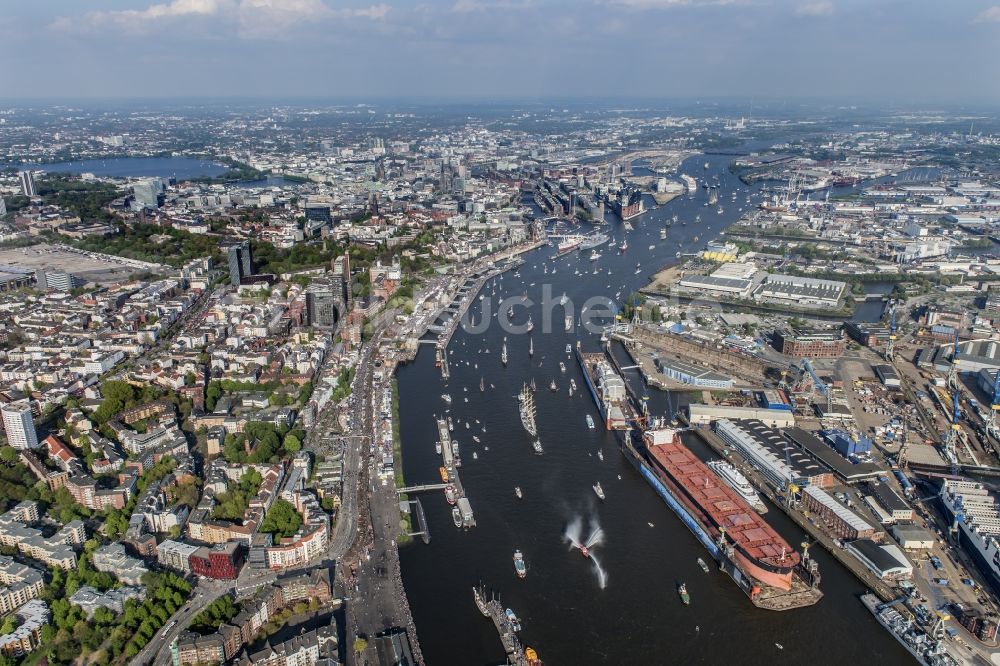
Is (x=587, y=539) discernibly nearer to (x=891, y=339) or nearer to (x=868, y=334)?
(x=891, y=339)

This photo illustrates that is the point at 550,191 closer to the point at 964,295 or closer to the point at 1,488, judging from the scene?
the point at 964,295

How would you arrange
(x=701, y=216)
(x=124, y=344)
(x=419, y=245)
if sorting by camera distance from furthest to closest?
(x=701, y=216) → (x=419, y=245) → (x=124, y=344)

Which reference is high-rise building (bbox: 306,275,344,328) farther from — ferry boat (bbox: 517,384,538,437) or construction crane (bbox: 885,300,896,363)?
construction crane (bbox: 885,300,896,363)

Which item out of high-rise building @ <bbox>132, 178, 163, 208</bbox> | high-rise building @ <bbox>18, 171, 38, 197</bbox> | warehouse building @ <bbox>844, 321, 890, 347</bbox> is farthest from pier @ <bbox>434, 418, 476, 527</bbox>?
high-rise building @ <bbox>18, 171, 38, 197</bbox>

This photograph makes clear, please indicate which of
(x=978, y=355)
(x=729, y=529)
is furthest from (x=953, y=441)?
(x=729, y=529)

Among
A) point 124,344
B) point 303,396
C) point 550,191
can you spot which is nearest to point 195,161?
point 550,191

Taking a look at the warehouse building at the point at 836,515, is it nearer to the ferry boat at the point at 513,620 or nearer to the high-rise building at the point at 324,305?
the ferry boat at the point at 513,620
